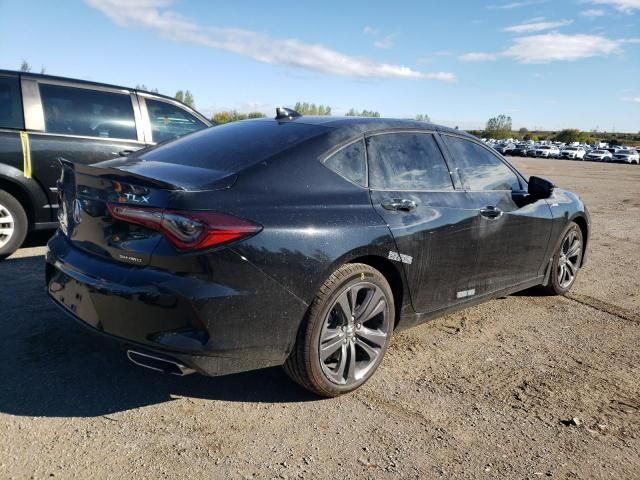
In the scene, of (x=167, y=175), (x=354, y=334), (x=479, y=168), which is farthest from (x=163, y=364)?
(x=479, y=168)

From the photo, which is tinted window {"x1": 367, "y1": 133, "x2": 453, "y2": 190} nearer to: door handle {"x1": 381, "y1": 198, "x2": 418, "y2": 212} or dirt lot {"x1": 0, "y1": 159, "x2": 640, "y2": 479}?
door handle {"x1": 381, "y1": 198, "x2": 418, "y2": 212}

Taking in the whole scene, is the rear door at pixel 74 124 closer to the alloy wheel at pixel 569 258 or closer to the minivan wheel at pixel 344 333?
the minivan wheel at pixel 344 333

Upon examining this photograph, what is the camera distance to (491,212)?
13.2 ft

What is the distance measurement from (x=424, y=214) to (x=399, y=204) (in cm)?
23

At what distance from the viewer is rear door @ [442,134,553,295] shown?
4.01 metres

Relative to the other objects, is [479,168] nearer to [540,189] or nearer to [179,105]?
[540,189]

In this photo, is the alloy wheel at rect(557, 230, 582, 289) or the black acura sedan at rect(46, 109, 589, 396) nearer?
the black acura sedan at rect(46, 109, 589, 396)

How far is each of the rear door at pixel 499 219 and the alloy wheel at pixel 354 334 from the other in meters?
1.03

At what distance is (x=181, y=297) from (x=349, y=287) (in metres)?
0.96

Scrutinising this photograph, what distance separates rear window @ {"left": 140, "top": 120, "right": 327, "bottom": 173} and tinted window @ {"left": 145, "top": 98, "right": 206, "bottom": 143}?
2.97m

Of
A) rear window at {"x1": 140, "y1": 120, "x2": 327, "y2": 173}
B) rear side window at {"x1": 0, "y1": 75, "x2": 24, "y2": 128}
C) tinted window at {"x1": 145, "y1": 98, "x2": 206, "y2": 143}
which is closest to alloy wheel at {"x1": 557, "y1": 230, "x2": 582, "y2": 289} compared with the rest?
rear window at {"x1": 140, "y1": 120, "x2": 327, "y2": 173}

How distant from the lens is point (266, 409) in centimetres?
296

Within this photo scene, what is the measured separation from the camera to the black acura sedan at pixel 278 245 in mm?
2557


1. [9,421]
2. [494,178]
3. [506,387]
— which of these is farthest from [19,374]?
[494,178]
